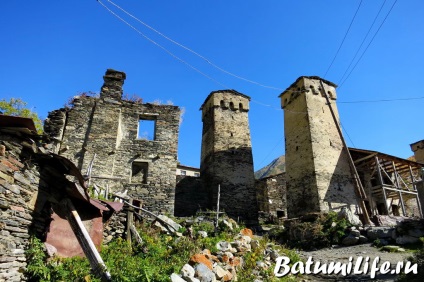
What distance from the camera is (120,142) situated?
15922mm

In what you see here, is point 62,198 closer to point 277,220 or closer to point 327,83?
point 277,220

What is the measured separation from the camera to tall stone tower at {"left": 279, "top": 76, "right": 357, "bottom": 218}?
20.1 meters

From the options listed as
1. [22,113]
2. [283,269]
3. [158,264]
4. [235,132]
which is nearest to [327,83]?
[235,132]

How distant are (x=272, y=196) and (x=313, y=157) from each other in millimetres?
5062

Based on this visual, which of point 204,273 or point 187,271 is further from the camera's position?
point 204,273

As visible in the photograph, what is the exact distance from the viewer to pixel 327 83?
25.0 metres

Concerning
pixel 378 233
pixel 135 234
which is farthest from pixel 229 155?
pixel 135 234

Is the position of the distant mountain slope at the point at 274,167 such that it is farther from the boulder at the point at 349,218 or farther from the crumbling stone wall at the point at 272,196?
the boulder at the point at 349,218

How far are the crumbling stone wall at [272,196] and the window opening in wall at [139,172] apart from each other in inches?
427

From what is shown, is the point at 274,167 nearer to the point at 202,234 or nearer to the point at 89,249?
the point at 202,234

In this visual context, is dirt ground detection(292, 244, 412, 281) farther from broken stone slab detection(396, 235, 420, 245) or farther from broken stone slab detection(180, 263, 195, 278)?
broken stone slab detection(180, 263, 195, 278)

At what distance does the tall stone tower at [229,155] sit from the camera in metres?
20.6

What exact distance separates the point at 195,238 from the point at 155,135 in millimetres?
7284

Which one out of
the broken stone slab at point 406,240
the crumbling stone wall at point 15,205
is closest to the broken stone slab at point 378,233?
the broken stone slab at point 406,240
